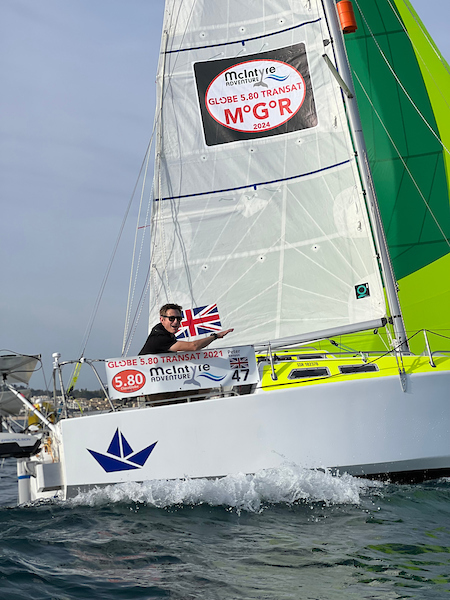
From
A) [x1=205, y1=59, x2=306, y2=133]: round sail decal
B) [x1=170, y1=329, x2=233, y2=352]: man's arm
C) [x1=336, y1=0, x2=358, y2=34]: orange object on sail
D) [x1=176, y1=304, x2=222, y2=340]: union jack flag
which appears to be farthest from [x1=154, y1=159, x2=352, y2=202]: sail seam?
[x1=170, y1=329, x2=233, y2=352]: man's arm

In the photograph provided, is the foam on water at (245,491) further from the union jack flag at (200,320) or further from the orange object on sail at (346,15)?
the orange object on sail at (346,15)

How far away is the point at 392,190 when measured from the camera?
999 centimetres

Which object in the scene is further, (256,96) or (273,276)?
(256,96)

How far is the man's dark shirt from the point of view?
620cm

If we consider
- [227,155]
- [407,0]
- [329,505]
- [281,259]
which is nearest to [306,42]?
[227,155]

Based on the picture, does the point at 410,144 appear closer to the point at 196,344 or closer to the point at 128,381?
the point at 196,344

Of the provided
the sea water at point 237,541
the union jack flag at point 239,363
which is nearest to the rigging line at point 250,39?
the union jack flag at point 239,363

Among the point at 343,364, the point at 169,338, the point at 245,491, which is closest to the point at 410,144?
the point at 343,364

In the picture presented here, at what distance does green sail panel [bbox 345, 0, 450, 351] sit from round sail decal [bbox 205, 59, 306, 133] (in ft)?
6.38

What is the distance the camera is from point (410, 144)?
10.2 metres

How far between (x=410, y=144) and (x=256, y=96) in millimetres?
3255

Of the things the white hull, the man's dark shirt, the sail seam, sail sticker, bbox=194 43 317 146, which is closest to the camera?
the white hull

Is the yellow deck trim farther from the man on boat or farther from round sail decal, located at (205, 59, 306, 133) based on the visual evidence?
round sail decal, located at (205, 59, 306, 133)

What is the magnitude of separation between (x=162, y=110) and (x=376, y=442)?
212 inches
